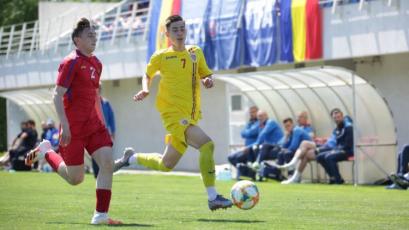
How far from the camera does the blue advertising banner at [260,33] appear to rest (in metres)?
27.1

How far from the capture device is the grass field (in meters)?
10.6

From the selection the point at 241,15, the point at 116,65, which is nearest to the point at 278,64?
the point at 241,15

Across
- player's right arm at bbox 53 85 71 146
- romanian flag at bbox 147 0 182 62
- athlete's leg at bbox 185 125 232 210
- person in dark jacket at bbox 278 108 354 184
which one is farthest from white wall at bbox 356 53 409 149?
player's right arm at bbox 53 85 71 146

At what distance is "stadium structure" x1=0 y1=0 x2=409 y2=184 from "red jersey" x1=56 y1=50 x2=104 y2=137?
1101cm

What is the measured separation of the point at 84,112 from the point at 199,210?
8.74 ft

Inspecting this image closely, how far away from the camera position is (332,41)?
25391 millimetres

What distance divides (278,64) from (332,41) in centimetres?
264

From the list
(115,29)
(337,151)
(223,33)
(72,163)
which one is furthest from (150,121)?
(72,163)

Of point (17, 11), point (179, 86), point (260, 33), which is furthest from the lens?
point (17, 11)

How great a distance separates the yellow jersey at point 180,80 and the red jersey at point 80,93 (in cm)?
147

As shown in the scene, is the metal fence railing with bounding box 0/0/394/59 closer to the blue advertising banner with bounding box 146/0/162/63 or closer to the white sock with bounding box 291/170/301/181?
the blue advertising banner with bounding box 146/0/162/63

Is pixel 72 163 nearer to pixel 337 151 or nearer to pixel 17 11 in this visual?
pixel 337 151

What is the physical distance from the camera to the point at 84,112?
10.9 metres

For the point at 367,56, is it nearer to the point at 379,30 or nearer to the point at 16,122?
the point at 379,30
